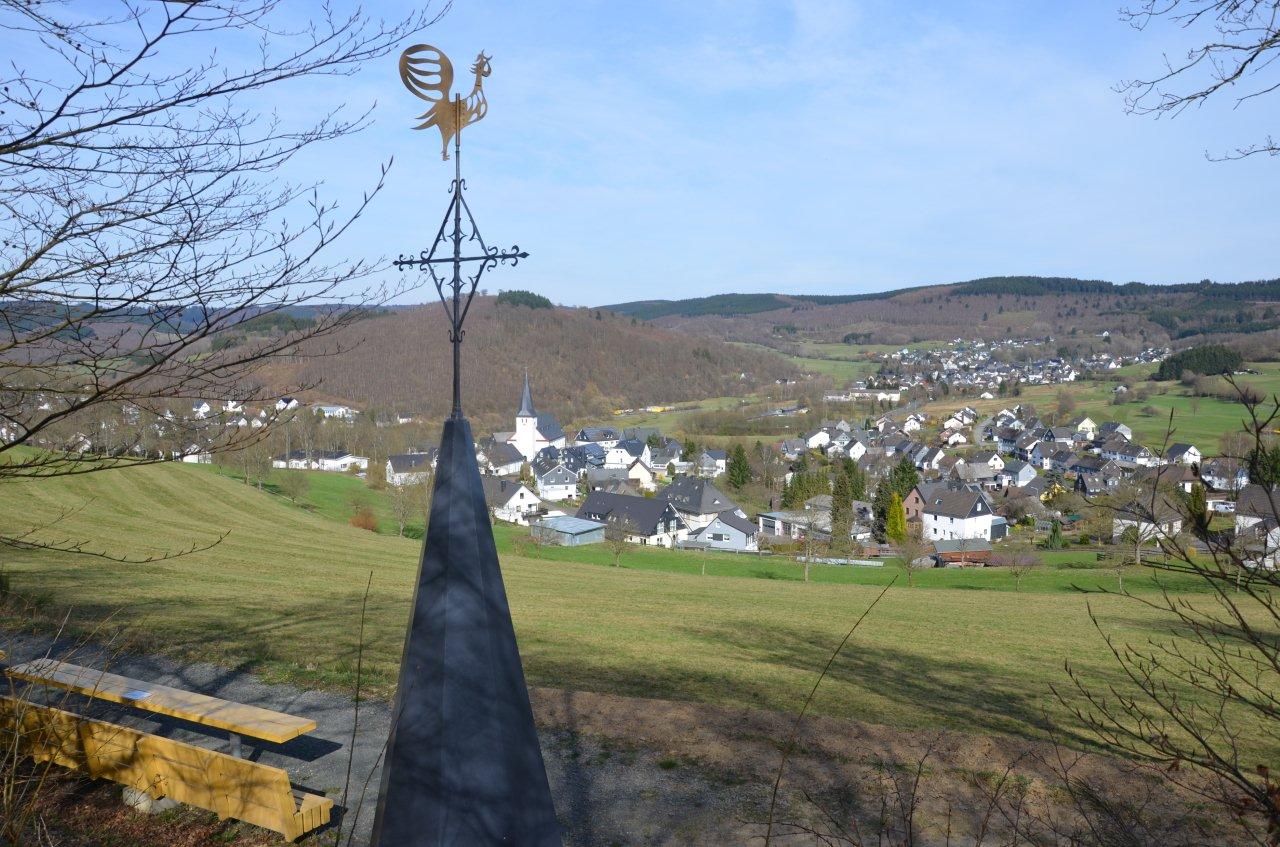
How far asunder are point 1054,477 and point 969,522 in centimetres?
2233

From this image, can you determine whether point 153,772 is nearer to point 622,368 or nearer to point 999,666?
point 999,666

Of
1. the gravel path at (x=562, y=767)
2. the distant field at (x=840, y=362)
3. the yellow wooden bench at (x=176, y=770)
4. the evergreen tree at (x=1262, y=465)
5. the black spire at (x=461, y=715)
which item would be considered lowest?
the gravel path at (x=562, y=767)

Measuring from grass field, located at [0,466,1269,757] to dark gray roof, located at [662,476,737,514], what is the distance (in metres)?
27.4

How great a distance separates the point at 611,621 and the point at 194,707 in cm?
1209

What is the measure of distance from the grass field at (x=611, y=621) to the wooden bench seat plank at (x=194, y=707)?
9.46ft

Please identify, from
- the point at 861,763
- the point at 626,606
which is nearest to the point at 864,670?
the point at 861,763

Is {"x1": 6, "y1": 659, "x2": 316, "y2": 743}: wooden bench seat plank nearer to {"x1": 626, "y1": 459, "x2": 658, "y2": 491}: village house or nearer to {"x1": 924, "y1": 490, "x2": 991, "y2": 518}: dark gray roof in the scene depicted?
{"x1": 924, "y1": 490, "x2": 991, "y2": 518}: dark gray roof

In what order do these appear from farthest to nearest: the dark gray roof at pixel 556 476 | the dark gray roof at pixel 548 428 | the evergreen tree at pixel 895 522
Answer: the dark gray roof at pixel 548 428
the dark gray roof at pixel 556 476
the evergreen tree at pixel 895 522

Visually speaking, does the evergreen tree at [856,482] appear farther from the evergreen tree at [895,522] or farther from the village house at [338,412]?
the village house at [338,412]

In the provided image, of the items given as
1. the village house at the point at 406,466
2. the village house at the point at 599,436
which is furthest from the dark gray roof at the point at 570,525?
the village house at the point at 599,436

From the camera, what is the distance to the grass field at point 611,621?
11.4m

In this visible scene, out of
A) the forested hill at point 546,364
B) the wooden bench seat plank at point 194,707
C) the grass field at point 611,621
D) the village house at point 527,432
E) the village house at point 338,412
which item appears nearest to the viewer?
the wooden bench seat plank at point 194,707

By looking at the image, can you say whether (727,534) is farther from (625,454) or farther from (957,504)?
(625,454)

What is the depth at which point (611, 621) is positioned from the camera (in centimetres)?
1828
